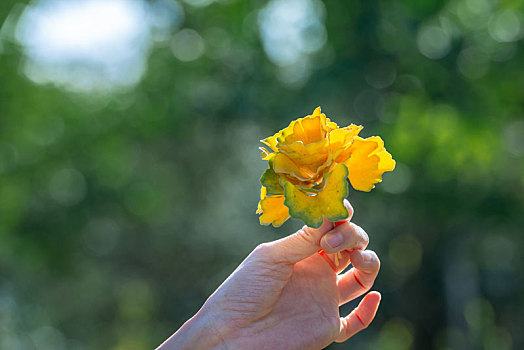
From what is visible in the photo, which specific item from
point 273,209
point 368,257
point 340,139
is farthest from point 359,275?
point 340,139

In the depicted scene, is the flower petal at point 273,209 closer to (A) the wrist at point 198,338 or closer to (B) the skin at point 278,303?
(B) the skin at point 278,303

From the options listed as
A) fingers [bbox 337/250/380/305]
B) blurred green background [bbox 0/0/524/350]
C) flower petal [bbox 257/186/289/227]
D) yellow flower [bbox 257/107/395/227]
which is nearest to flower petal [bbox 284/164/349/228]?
yellow flower [bbox 257/107/395/227]

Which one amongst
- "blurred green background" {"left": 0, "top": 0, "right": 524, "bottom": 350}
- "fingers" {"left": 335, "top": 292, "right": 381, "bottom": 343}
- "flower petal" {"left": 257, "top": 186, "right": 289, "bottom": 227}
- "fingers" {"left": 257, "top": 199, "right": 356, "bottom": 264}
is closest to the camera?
"flower petal" {"left": 257, "top": 186, "right": 289, "bottom": 227}

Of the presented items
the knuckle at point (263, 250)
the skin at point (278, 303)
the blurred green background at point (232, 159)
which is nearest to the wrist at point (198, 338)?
the skin at point (278, 303)

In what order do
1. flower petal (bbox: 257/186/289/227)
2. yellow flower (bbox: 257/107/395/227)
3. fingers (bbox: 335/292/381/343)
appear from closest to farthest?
yellow flower (bbox: 257/107/395/227), flower petal (bbox: 257/186/289/227), fingers (bbox: 335/292/381/343)

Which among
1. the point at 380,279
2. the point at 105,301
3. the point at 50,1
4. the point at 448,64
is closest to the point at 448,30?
the point at 448,64

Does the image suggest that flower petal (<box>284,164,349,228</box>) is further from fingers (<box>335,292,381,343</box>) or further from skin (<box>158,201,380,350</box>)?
fingers (<box>335,292,381,343</box>)

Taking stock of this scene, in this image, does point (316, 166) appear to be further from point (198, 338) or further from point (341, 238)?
point (198, 338)
